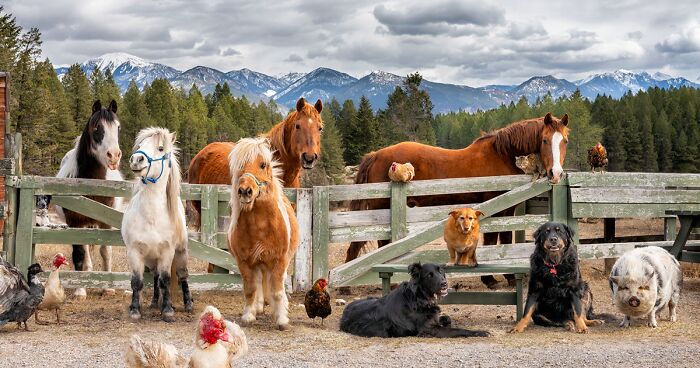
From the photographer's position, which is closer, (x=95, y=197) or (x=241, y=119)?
(x=95, y=197)

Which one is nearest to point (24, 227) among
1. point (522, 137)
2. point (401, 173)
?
point (401, 173)

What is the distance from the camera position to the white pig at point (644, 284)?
23.6 ft

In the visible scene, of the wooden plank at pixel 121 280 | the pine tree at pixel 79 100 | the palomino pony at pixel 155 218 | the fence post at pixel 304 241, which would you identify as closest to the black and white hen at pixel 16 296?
the palomino pony at pixel 155 218

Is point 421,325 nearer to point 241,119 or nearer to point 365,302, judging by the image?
point 365,302

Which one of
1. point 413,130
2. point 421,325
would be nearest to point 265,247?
point 421,325

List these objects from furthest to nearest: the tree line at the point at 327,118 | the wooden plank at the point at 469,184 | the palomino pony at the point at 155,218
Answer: the tree line at the point at 327,118 < the wooden plank at the point at 469,184 < the palomino pony at the point at 155,218

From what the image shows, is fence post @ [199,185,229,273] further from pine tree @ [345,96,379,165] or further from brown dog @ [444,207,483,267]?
pine tree @ [345,96,379,165]

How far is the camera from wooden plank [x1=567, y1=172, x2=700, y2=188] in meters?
9.85

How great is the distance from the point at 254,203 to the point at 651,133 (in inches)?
2903

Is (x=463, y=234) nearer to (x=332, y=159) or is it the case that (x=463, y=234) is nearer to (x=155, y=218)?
(x=155, y=218)

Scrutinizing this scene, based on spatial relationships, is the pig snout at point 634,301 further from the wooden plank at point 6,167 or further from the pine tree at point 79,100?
the pine tree at point 79,100

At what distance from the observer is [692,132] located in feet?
249

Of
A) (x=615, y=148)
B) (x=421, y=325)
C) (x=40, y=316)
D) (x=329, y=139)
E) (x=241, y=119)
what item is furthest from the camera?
(x=241, y=119)

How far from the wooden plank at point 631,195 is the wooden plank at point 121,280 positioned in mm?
4659
